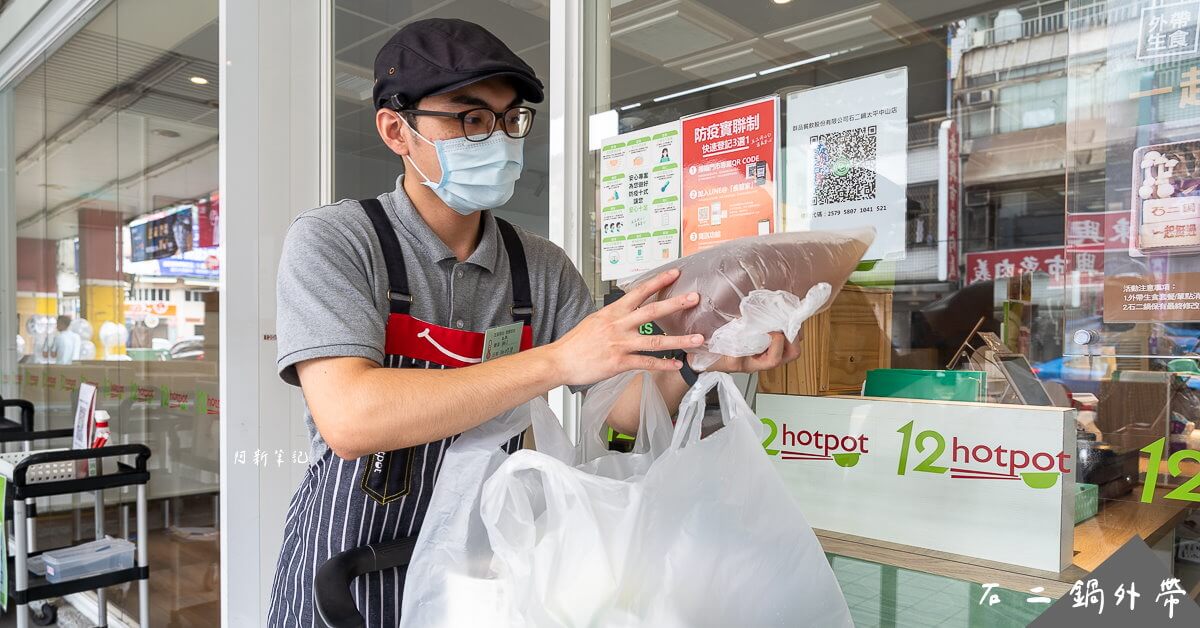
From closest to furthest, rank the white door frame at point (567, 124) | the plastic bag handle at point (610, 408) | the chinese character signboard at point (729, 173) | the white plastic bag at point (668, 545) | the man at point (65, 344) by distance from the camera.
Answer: the white plastic bag at point (668, 545)
the plastic bag handle at point (610, 408)
the chinese character signboard at point (729, 173)
the white door frame at point (567, 124)
the man at point (65, 344)

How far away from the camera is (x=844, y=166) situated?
4.52ft

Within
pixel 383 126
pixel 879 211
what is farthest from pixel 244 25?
pixel 879 211

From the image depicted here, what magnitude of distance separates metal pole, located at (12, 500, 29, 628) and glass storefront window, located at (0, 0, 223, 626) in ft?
1.82

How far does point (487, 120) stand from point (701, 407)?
534 millimetres

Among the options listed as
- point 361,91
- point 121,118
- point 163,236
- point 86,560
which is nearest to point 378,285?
point 361,91

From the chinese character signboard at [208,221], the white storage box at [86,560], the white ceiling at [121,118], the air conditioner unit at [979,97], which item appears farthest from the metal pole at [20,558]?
the air conditioner unit at [979,97]

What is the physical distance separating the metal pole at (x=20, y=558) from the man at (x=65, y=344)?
1733mm

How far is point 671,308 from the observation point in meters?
0.80

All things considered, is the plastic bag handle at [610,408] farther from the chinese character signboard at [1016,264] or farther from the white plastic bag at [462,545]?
the chinese character signboard at [1016,264]

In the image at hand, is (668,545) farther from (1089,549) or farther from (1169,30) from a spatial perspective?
(1169,30)

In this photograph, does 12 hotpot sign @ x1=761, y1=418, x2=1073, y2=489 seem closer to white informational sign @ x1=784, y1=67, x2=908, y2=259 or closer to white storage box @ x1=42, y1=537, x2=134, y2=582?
white informational sign @ x1=784, y1=67, x2=908, y2=259

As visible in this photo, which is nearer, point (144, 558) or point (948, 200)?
point (948, 200)

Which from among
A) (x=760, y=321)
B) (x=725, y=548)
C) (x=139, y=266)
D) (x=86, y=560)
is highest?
(x=139, y=266)

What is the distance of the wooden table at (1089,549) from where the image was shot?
3.38ft
